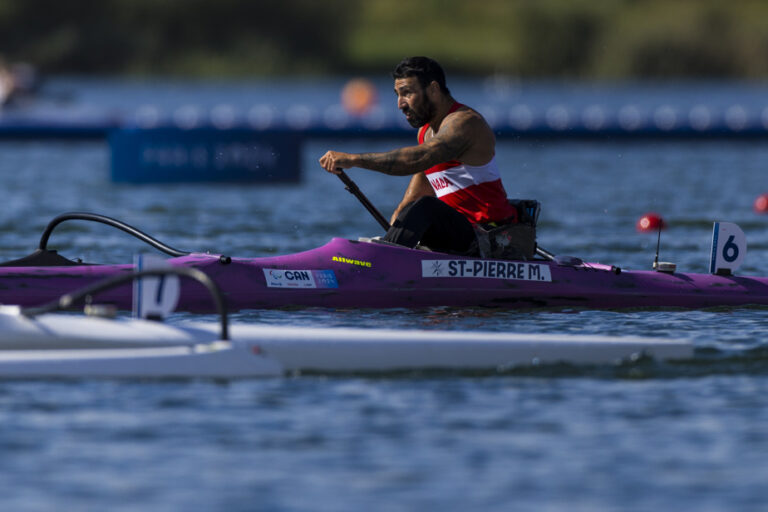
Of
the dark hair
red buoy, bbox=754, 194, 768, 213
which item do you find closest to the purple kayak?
the dark hair

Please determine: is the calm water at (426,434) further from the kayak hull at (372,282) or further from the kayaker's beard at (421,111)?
the kayaker's beard at (421,111)

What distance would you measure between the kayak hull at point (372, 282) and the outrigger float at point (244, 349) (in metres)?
1.60

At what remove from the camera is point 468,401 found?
850cm

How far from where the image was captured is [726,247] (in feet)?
39.8

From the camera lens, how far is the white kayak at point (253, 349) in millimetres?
8727

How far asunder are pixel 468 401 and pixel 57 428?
2.07 m

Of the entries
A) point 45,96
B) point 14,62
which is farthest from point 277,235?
point 14,62

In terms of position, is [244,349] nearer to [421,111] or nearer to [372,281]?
[372,281]

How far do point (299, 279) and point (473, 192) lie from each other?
134 cm

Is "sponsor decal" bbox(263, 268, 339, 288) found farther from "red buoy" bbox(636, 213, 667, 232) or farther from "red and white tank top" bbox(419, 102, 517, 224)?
"red buoy" bbox(636, 213, 667, 232)

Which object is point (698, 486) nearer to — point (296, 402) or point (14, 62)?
point (296, 402)

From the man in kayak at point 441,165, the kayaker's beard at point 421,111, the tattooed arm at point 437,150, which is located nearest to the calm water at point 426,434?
the man in kayak at point 441,165

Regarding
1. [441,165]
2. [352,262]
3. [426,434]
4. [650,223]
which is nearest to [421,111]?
[441,165]

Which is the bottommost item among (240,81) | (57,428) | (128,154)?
(57,428)
